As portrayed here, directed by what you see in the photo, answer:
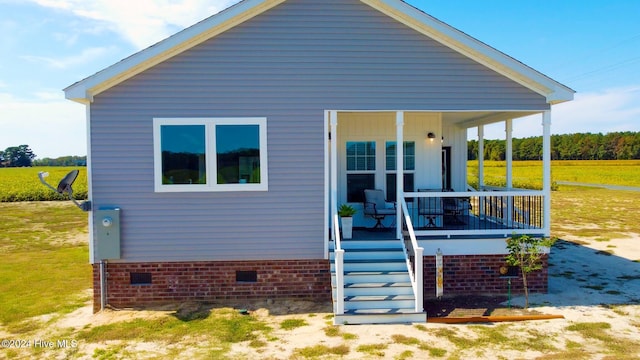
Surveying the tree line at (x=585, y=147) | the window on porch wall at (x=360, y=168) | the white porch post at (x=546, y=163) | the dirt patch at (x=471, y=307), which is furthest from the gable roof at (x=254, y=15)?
the tree line at (x=585, y=147)

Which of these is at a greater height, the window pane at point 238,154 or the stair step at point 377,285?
the window pane at point 238,154

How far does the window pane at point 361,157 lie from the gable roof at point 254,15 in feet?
9.78

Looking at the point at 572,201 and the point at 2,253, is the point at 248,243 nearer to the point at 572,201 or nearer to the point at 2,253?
the point at 2,253

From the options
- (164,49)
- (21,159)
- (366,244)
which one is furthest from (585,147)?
(21,159)

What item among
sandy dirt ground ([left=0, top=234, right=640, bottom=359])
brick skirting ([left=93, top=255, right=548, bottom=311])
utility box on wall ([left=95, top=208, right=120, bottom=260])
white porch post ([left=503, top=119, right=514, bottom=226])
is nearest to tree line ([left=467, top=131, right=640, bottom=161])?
white porch post ([left=503, top=119, right=514, bottom=226])

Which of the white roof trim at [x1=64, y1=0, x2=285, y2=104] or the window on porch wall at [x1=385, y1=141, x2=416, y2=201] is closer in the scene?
the white roof trim at [x1=64, y1=0, x2=285, y2=104]

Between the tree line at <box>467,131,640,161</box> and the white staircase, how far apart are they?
67.8 metres

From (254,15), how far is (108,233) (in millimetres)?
4844

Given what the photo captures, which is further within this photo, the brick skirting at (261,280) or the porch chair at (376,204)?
the porch chair at (376,204)

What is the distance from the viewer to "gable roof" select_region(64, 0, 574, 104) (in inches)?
315

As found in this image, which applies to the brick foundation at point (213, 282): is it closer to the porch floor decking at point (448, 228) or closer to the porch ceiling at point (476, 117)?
the porch floor decking at point (448, 228)

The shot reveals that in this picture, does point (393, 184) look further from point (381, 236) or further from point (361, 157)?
point (381, 236)

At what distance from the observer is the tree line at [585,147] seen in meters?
74.7

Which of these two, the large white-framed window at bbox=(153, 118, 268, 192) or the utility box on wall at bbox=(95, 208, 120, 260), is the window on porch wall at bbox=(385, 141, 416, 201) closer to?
the large white-framed window at bbox=(153, 118, 268, 192)
